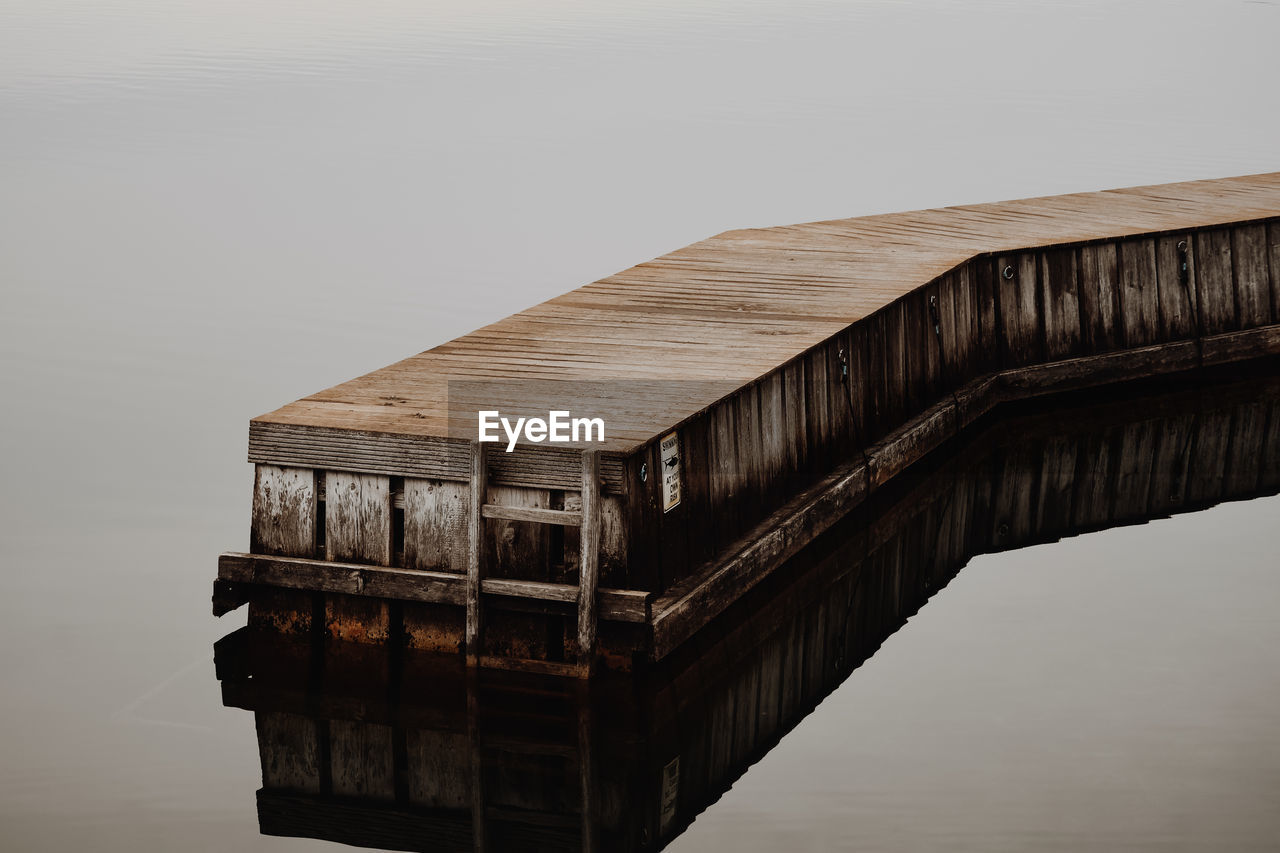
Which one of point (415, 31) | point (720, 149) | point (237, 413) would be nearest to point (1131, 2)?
point (415, 31)

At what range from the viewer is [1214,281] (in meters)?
15.6

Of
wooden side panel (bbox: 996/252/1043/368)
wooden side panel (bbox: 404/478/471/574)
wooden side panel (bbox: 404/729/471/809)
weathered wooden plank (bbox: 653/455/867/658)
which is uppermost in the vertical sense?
wooden side panel (bbox: 996/252/1043/368)

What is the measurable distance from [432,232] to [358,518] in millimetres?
15422

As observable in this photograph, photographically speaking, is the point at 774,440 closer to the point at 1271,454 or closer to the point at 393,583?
the point at 393,583

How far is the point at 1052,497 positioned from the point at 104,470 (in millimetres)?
6777

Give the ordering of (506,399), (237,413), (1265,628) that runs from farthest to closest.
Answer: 1. (237,413)
2. (1265,628)
3. (506,399)

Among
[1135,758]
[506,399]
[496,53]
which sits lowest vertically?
[1135,758]

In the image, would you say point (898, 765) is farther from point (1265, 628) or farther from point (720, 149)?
point (720, 149)

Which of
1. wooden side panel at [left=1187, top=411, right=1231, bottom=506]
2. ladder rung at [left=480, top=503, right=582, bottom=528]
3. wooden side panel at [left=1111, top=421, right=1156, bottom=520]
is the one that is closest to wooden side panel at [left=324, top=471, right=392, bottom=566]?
ladder rung at [left=480, top=503, right=582, bottom=528]

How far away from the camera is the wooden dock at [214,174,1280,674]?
872 centimetres

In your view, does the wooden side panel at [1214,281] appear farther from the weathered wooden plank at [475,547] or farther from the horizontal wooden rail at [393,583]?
the weathered wooden plank at [475,547]

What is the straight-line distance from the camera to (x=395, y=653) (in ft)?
29.8

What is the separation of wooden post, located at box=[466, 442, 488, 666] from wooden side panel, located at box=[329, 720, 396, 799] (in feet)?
1.82

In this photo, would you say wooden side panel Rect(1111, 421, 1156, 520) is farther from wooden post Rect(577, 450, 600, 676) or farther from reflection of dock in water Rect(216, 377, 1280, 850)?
wooden post Rect(577, 450, 600, 676)
